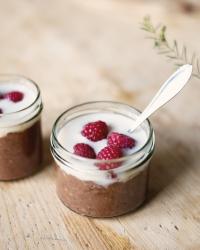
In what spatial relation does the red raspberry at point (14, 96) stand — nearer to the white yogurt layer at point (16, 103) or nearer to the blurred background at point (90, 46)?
the white yogurt layer at point (16, 103)

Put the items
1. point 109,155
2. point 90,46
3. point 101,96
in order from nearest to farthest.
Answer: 1. point 109,155
2. point 101,96
3. point 90,46

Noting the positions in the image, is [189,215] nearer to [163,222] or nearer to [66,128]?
[163,222]

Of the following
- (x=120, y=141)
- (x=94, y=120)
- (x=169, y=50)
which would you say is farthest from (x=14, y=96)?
(x=169, y=50)

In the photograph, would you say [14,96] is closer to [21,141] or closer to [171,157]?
[21,141]

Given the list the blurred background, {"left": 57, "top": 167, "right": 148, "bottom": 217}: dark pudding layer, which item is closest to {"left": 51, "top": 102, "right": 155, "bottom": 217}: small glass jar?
{"left": 57, "top": 167, "right": 148, "bottom": 217}: dark pudding layer

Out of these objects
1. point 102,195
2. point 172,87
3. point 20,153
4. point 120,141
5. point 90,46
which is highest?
point 172,87

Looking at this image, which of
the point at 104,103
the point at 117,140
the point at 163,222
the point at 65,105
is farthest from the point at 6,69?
the point at 163,222
